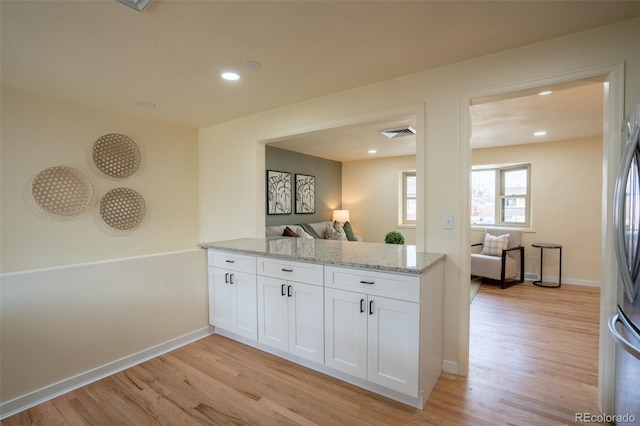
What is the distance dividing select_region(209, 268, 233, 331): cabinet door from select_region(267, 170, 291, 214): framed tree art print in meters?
2.35

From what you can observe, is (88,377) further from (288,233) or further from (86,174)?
(288,233)

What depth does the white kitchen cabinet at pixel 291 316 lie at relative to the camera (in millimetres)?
2305

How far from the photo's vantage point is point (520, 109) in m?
3.28

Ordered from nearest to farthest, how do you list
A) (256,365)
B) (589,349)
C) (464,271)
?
(464,271) → (256,365) → (589,349)

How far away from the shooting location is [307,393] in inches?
83.4

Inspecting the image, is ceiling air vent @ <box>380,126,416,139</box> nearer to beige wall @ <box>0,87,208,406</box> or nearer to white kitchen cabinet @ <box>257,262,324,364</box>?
white kitchen cabinet @ <box>257,262,324,364</box>

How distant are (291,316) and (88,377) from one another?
158cm

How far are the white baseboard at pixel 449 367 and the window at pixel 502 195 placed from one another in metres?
3.80

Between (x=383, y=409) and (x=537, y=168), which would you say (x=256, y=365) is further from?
(x=537, y=168)

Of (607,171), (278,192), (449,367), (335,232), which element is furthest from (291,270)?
(335,232)

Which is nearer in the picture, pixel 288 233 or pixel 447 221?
pixel 447 221

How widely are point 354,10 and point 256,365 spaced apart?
257 centimetres

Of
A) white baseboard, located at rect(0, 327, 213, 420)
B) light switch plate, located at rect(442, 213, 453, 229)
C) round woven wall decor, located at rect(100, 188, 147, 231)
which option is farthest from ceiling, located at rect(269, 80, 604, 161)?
white baseboard, located at rect(0, 327, 213, 420)

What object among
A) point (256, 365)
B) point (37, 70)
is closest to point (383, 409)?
point (256, 365)
